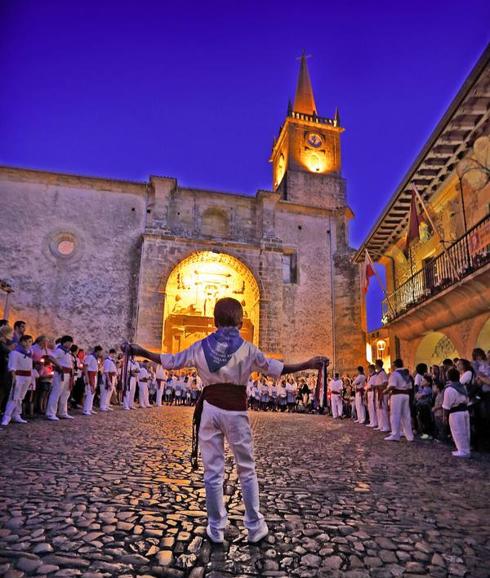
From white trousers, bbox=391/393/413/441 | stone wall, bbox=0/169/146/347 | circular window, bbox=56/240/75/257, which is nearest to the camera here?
white trousers, bbox=391/393/413/441

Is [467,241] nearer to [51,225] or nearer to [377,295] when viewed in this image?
[51,225]

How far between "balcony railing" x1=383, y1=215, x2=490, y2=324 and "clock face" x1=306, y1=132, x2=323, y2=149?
79.6 ft

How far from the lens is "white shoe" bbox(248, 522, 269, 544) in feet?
9.28

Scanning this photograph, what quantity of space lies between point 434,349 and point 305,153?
84.2 ft

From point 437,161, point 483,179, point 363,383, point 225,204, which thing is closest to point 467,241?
point 483,179

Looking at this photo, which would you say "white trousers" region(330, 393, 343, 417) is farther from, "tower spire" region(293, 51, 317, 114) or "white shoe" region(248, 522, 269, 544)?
"tower spire" region(293, 51, 317, 114)

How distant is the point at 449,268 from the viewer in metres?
12.6

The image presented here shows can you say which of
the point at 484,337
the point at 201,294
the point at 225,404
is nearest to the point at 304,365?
the point at 225,404

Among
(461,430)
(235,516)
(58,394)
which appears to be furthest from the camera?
(58,394)

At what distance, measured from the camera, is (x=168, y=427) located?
9578mm

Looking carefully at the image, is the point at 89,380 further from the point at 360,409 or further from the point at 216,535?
the point at 216,535

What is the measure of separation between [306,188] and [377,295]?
120m

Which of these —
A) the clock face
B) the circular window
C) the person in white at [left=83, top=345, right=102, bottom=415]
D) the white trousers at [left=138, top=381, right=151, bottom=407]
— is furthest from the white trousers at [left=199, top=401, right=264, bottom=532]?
the clock face

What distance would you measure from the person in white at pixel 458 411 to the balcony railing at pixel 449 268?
11.8ft
